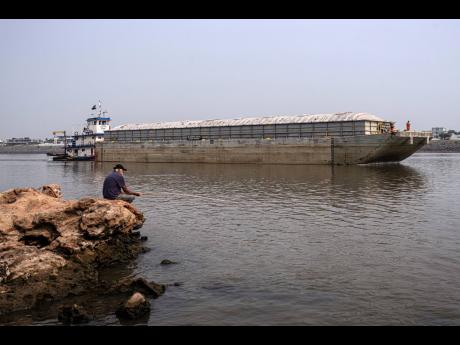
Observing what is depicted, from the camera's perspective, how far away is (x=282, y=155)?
5859 centimetres

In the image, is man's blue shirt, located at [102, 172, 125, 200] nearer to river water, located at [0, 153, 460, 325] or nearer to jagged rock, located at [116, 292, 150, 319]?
river water, located at [0, 153, 460, 325]

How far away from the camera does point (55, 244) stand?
35.7 feet

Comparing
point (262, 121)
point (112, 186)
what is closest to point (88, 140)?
point (262, 121)

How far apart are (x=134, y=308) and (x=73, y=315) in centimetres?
115

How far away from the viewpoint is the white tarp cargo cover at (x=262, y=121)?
186 ft

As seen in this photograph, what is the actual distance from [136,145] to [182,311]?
228 feet

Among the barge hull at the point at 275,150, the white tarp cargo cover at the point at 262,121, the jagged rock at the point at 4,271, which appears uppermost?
the white tarp cargo cover at the point at 262,121

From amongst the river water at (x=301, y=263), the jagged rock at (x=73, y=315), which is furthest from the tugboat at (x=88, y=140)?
the jagged rock at (x=73, y=315)

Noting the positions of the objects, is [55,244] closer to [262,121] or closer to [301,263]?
[301,263]

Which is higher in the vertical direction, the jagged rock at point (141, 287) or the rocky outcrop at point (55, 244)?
the rocky outcrop at point (55, 244)

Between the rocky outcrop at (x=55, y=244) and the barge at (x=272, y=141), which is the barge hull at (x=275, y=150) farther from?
the rocky outcrop at (x=55, y=244)

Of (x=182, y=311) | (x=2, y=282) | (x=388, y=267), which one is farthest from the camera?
(x=388, y=267)
